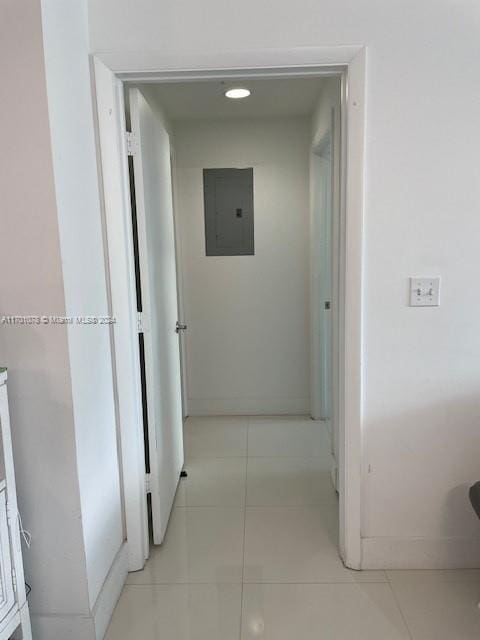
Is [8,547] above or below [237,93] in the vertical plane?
below

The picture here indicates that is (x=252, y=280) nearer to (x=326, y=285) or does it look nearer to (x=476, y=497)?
(x=326, y=285)

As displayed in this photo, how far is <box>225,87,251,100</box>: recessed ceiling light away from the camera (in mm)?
2834

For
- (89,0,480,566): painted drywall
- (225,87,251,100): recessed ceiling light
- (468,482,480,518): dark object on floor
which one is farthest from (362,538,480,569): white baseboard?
(225,87,251,100): recessed ceiling light

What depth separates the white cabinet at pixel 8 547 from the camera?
1346mm

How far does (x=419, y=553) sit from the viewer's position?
1.99 m

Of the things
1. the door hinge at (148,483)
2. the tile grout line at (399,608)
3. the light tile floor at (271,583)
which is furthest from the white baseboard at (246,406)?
the tile grout line at (399,608)

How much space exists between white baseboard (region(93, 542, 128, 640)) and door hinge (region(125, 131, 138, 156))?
1.62 meters

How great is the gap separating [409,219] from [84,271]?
1.21 metres

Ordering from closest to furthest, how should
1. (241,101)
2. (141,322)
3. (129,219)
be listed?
(129,219) < (141,322) < (241,101)

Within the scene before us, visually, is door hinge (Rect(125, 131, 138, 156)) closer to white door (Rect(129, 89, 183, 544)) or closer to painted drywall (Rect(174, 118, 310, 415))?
white door (Rect(129, 89, 183, 544))

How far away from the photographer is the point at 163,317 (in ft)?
7.79

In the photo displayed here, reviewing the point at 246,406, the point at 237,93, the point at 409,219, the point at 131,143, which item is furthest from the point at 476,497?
the point at 237,93

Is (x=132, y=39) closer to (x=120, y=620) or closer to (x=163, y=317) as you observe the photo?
(x=163, y=317)

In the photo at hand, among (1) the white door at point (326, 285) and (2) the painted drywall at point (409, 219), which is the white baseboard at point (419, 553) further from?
(1) the white door at point (326, 285)
